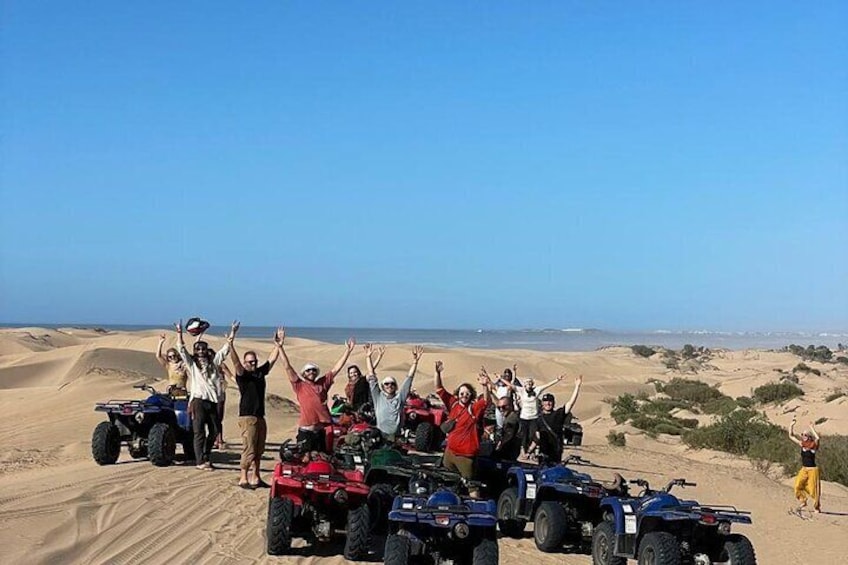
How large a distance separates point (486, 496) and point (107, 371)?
19860 millimetres

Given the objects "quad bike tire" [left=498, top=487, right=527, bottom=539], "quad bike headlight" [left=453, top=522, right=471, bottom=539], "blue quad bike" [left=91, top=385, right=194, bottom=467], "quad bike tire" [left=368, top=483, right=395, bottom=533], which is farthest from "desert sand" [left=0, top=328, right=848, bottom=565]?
"quad bike headlight" [left=453, top=522, right=471, bottom=539]

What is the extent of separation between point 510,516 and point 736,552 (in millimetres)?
2772

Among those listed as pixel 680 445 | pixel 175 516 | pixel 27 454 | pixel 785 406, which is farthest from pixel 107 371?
pixel 785 406

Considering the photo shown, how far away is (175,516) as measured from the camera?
9711 millimetres

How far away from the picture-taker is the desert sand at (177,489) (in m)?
8.50

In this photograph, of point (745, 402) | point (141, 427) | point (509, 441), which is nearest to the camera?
point (509, 441)

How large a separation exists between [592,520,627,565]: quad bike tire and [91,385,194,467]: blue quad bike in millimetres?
7038

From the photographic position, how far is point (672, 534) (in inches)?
305

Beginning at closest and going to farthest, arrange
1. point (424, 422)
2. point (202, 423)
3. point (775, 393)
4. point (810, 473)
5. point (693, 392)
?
point (202, 423)
point (810, 473)
point (424, 422)
point (775, 393)
point (693, 392)

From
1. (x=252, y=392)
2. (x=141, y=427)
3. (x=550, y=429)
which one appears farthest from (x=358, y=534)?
(x=141, y=427)

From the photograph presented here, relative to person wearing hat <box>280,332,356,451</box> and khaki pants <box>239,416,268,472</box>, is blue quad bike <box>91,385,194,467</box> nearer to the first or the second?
khaki pants <box>239,416,268,472</box>

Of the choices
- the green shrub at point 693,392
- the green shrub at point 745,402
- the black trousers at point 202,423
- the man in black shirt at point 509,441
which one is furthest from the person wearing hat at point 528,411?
the green shrub at point 693,392

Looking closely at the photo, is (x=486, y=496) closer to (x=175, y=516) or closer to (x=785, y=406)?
(x=175, y=516)

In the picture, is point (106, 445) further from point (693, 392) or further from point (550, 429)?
point (693, 392)
